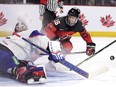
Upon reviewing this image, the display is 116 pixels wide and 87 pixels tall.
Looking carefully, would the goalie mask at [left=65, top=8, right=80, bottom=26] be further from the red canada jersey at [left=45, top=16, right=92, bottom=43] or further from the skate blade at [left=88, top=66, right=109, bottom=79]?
the skate blade at [left=88, top=66, right=109, bottom=79]

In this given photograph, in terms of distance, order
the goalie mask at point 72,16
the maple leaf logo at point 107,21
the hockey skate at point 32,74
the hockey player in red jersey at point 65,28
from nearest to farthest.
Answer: the hockey skate at point 32,74 → the goalie mask at point 72,16 → the hockey player in red jersey at point 65,28 → the maple leaf logo at point 107,21

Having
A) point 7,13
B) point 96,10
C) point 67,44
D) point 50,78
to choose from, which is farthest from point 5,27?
point 50,78

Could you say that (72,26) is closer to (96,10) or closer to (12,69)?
(12,69)

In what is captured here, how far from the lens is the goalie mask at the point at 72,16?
4.00 m

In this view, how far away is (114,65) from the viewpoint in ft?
15.1

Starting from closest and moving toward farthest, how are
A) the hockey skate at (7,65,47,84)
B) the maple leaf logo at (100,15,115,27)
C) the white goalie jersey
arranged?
the hockey skate at (7,65,47,84) → the white goalie jersey → the maple leaf logo at (100,15,115,27)

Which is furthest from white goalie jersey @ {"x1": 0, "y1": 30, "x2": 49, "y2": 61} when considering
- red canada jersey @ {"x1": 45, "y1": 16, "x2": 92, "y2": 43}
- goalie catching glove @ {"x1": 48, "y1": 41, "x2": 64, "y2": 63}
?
red canada jersey @ {"x1": 45, "y1": 16, "x2": 92, "y2": 43}

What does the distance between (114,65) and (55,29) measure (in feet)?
2.74

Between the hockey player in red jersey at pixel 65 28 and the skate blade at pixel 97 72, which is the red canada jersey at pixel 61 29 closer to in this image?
the hockey player in red jersey at pixel 65 28

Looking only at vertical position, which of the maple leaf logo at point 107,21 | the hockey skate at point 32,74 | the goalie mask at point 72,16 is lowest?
the maple leaf logo at point 107,21

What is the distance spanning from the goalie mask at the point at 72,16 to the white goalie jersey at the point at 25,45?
19.0 inches

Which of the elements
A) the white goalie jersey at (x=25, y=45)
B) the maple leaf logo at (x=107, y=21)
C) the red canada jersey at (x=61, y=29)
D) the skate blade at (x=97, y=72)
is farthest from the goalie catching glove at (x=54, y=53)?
the maple leaf logo at (x=107, y=21)

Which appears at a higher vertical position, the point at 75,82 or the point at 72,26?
the point at 72,26

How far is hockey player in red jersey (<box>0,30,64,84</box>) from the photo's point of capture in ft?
10.9
